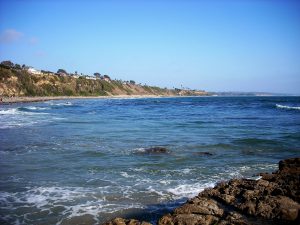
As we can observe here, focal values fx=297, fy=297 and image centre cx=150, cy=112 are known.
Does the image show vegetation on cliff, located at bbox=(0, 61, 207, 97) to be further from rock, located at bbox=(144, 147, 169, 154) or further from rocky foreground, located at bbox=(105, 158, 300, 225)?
rocky foreground, located at bbox=(105, 158, 300, 225)

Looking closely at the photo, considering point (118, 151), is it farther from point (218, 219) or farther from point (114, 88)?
point (114, 88)

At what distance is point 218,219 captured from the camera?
19.3ft

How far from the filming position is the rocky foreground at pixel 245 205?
19.2 ft

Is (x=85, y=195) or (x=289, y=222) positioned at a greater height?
(x=289, y=222)

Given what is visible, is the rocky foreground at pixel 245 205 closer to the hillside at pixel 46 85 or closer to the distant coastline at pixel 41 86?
the distant coastline at pixel 41 86

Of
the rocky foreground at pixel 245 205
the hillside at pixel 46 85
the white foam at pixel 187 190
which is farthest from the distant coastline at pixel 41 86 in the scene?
the rocky foreground at pixel 245 205

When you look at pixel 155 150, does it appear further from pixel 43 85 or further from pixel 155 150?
pixel 43 85

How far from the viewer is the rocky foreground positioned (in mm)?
5859

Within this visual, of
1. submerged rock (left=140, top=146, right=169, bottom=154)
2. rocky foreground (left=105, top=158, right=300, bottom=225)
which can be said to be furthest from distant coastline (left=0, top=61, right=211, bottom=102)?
rocky foreground (left=105, top=158, right=300, bottom=225)

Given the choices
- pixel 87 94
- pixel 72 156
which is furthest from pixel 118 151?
pixel 87 94

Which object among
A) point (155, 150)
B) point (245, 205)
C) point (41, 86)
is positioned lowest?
point (155, 150)

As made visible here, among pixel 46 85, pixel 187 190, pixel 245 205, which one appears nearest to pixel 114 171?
pixel 187 190

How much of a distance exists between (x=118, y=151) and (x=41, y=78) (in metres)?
102

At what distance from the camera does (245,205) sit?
253 inches
